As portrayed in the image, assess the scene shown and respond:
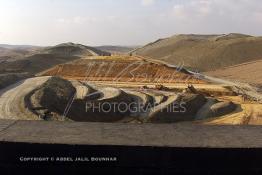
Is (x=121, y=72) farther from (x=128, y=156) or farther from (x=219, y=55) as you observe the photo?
(x=128, y=156)

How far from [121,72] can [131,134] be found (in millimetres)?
34390

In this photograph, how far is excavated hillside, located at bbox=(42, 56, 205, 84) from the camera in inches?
1465

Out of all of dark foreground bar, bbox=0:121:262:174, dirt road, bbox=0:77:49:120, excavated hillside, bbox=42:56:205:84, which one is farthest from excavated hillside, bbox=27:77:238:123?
dark foreground bar, bbox=0:121:262:174

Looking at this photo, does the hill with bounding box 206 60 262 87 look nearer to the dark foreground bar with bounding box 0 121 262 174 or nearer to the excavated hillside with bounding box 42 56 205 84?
the excavated hillside with bounding box 42 56 205 84

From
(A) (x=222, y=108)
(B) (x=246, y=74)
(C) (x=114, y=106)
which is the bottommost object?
(B) (x=246, y=74)

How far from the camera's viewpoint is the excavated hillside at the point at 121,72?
37219 mm

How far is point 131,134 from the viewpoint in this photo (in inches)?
190

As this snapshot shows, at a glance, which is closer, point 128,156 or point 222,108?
point 128,156

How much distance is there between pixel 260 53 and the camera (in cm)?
6469

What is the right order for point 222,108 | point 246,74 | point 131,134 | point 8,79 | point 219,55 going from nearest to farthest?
point 131,134 < point 222,108 < point 8,79 < point 246,74 < point 219,55

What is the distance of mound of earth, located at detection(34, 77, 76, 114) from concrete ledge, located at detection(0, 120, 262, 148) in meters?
14.0

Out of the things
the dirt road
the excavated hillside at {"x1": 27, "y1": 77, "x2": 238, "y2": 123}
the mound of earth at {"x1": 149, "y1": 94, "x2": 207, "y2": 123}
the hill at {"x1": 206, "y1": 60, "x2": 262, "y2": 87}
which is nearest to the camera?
the dirt road

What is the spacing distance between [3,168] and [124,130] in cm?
151

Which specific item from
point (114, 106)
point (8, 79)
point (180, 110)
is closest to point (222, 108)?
point (180, 110)
